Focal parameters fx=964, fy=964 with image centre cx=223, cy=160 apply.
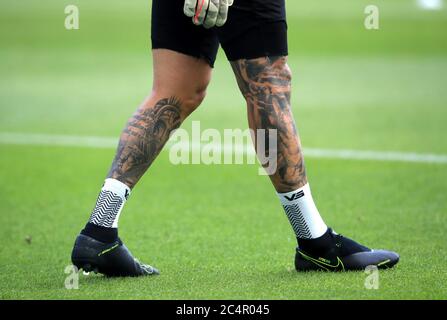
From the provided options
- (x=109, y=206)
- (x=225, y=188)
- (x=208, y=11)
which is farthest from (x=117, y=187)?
(x=225, y=188)

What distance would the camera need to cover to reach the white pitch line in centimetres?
934

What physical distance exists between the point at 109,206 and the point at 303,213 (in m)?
0.99

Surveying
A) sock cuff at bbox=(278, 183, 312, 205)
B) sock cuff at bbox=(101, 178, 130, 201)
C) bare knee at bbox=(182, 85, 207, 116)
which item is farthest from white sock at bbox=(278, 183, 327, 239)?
sock cuff at bbox=(101, 178, 130, 201)

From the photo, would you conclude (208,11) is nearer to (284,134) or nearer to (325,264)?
(284,134)

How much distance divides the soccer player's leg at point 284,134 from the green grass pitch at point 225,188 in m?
0.12

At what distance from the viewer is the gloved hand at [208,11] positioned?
4.60 metres

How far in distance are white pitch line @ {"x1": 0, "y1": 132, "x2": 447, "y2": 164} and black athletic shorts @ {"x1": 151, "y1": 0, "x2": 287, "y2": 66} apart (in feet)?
15.0

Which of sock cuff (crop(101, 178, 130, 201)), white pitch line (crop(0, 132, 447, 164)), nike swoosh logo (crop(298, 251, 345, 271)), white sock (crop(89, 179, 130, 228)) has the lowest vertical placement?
nike swoosh logo (crop(298, 251, 345, 271))

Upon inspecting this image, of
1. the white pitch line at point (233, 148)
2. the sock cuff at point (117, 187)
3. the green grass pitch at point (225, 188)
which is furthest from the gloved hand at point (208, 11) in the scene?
the white pitch line at point (233, 148)

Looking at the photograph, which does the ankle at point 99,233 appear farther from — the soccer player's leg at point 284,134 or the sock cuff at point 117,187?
the soccer player's leg at point 284,134

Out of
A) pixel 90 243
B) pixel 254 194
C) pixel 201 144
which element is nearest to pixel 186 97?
pixel 90 243

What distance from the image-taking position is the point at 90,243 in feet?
15.8

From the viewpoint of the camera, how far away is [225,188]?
8078 millimetres

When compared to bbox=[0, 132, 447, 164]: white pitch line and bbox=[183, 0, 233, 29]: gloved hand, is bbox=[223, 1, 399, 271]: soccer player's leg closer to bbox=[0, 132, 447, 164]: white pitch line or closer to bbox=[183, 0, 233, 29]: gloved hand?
bbox=[183, 0, 233, 29]: gloved hand
